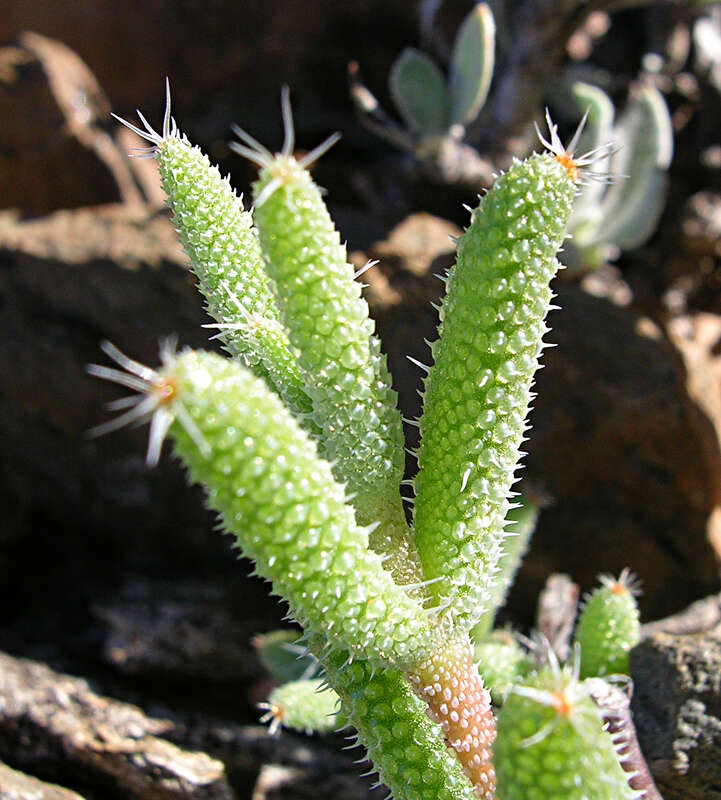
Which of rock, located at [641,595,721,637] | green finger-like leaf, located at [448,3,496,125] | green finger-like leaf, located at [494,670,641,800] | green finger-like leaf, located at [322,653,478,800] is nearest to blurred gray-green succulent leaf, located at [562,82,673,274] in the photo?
green finger-like leaf, located at [448,3,496,125]

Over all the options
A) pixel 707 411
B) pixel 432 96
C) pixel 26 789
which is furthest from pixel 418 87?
pixel 26 789

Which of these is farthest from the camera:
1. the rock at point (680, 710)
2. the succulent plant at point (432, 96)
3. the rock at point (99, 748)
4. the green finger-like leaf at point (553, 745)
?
the succulent plant at point (432, 96)

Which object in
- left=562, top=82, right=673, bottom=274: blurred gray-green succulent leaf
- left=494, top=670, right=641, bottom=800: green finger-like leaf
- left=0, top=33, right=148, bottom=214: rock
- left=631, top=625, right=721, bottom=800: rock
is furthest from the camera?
left=0, top=33, right=148, bottom=214: rock

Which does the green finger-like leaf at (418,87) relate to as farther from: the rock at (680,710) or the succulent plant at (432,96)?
the rock at (680,710)

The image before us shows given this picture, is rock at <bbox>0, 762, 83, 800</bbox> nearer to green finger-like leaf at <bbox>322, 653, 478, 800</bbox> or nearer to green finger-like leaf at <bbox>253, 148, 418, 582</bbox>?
green finger-like leaf at <bbox>322, 653, 478, 800</bbox>

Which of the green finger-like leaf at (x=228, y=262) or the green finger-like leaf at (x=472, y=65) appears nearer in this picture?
the green finger-like leaf at (x=228, y=262)

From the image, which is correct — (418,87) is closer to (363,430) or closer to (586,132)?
(586,132)

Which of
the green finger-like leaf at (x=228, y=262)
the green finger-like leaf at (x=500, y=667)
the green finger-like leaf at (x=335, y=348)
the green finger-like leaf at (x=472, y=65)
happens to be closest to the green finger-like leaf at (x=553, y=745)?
the green finger-like leaf at (x=335, y=348)

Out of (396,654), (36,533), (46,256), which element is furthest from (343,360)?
(36,533)
